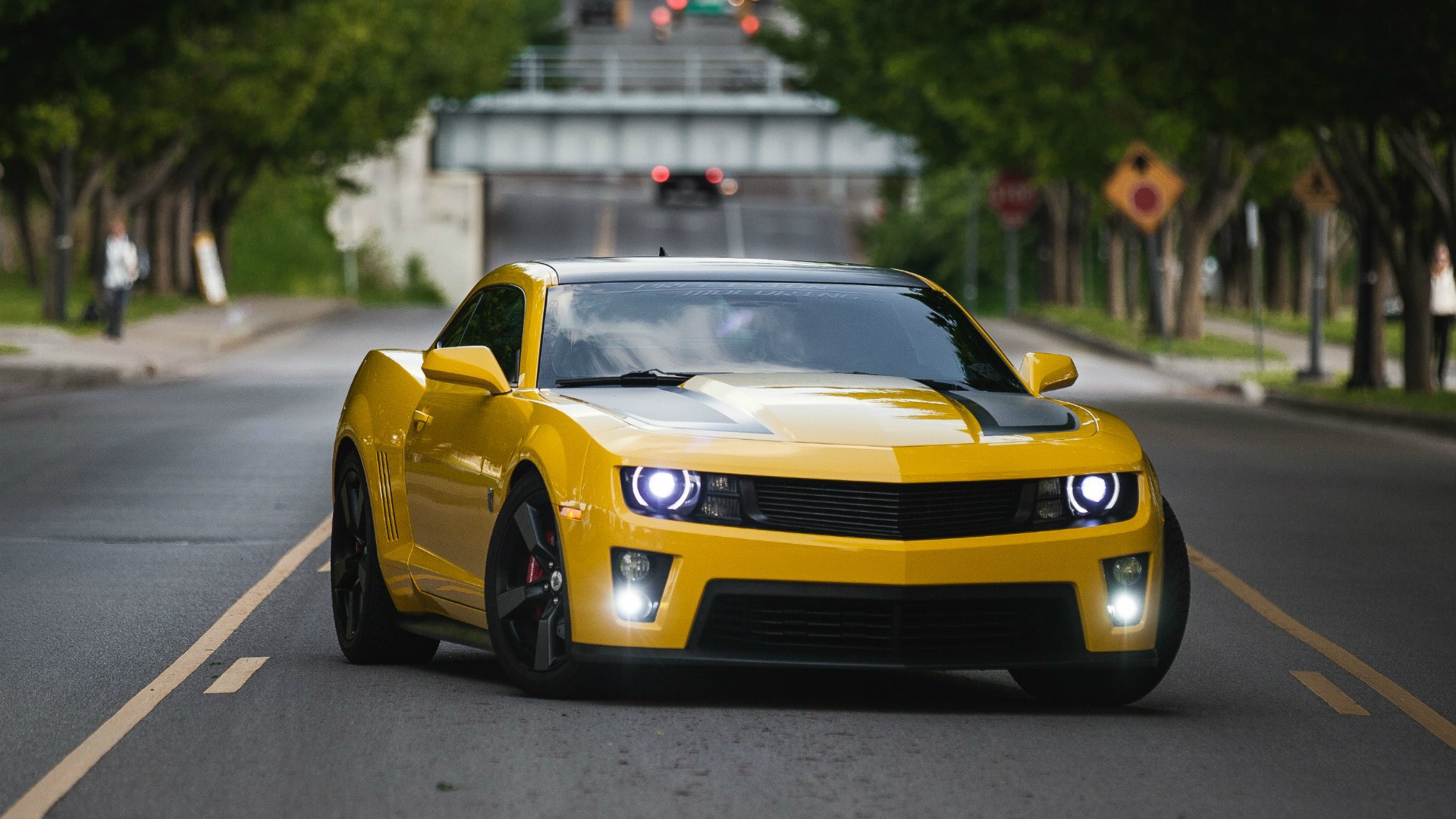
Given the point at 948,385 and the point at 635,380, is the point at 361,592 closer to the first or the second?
the point at 635,380

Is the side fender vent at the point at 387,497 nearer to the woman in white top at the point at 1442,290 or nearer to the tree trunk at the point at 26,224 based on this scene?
the woman in white top at the point at 1442,290

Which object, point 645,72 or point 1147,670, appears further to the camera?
point 645,72

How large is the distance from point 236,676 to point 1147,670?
323 cm

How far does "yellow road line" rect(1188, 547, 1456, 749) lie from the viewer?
7.91 metres

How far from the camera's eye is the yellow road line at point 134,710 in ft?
21.1

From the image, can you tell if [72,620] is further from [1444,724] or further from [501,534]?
[1444,724]

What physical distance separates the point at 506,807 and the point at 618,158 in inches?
2720

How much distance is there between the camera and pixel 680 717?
7.51 meters

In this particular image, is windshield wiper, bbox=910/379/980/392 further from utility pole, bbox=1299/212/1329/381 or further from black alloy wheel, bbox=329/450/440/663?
utility pole, bbox=1299/212/1329/381

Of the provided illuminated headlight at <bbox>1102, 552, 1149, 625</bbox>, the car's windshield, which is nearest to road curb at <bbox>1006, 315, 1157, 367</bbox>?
the car's windshield

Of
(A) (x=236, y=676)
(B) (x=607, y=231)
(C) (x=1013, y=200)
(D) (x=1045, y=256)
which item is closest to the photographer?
(A) (x=236, y=676)

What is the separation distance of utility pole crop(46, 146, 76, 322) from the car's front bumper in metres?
35.9

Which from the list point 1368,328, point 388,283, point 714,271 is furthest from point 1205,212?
point 388,283

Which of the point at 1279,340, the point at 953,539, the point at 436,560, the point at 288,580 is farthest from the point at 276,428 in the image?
the point at 1279,340
